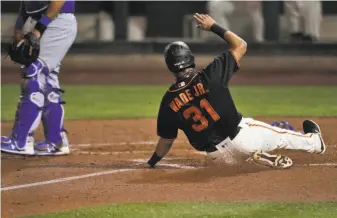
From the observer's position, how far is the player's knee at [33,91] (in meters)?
6.45

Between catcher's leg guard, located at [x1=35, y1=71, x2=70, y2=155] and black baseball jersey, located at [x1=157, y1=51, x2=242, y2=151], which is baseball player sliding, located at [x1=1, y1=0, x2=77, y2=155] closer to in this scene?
catcher's leg guard, located at [x1=35, y1=71, x2=70, y2=155]

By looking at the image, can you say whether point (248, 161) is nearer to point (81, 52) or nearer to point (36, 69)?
point (36, 69)

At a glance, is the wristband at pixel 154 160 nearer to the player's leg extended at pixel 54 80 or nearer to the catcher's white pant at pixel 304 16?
the player's leg extended at pixel 54 80

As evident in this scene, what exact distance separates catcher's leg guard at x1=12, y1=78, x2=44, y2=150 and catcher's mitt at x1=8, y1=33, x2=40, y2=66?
211 mm

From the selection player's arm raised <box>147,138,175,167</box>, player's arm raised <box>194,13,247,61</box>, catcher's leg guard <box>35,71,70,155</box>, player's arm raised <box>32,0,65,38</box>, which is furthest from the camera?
catcher's leg guard <box>35,71,70,155</box>

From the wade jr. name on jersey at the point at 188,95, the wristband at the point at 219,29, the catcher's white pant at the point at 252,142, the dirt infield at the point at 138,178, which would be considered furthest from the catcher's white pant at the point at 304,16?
the wade jr. name on jersey at the point at 188,95

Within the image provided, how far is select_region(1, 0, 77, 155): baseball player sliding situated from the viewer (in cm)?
637

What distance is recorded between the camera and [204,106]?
5406 mm

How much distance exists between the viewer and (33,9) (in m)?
6.46

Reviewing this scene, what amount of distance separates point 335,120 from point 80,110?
3.61 metres

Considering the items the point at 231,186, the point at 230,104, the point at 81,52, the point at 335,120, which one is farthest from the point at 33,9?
the point at 81,52

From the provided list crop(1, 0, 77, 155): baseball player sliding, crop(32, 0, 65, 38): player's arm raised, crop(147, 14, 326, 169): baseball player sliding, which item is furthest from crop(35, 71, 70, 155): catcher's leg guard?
crop(147, 14, 326, 169): baseball player sliding

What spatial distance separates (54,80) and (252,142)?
2.03 m

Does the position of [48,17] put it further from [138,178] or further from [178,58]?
[138,178]
